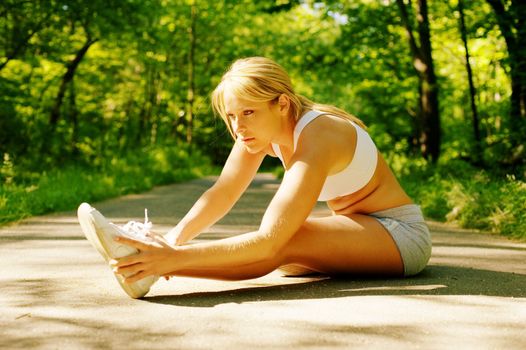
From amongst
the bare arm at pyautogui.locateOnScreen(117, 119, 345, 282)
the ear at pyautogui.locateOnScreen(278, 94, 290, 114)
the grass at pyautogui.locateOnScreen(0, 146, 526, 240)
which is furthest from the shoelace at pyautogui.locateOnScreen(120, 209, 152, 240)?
the grass at pyautogui.locateOnScreen(0, 146, 526, 240)

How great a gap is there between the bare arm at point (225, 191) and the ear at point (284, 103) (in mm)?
464

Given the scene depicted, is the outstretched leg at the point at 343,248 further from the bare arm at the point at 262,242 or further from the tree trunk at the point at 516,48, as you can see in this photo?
the tree trunk at the point at 516,48

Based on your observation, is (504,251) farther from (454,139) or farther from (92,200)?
(454,139)

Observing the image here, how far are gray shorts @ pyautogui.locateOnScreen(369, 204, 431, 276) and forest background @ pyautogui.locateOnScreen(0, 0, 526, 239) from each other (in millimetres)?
1181

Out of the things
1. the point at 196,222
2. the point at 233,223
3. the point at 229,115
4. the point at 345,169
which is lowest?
the point at 233,223

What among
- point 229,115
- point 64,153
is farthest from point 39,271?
point 64,153

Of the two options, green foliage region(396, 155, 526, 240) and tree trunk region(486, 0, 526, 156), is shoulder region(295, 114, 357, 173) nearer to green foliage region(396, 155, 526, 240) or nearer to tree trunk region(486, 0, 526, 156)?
green foliage region(396, 155, 526, 240)

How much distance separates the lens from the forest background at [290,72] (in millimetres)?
9375

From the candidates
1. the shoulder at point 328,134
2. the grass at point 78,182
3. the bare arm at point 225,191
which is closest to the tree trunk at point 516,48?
the grass at point 78,182

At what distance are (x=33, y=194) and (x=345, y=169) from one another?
6039 mm

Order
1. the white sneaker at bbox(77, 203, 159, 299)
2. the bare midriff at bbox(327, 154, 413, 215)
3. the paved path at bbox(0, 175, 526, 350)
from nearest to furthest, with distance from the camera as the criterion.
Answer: the paved path at bbox(0, 175, 526, 350) → the white sneaker at bbox(77, 203, 159, 299) → the bare midriff at bbox(327, 154, 413, 215)

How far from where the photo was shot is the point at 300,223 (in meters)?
3.28

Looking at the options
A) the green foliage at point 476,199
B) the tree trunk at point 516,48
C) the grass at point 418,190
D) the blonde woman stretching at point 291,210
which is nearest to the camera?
the blonde woman stretching at point 291,210

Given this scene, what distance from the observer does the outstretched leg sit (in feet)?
11.5
